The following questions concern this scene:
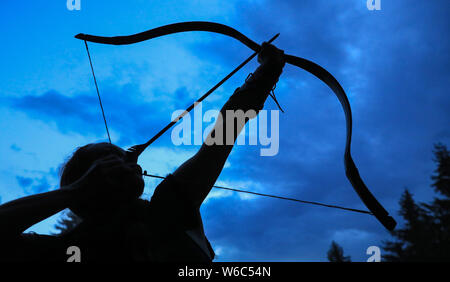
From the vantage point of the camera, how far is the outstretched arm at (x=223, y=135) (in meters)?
1.50

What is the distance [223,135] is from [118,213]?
2.26ft

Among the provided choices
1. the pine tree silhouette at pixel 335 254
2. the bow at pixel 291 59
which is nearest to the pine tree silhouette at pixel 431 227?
the pine tree silhouette at pixel 335 254

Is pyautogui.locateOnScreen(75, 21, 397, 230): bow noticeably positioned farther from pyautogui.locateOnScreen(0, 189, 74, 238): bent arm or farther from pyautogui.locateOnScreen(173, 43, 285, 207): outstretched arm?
pyautogui.locateOnScreen(0, 189, 74, 238): bent arm

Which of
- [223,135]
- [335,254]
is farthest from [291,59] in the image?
[335,254]

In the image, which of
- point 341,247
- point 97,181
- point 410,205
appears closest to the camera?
point 97,181

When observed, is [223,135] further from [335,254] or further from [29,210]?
[335,254]

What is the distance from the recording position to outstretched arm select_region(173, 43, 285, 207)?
59.2 inches

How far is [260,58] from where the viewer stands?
2.09 meters

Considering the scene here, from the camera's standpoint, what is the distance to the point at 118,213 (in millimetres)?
1427
